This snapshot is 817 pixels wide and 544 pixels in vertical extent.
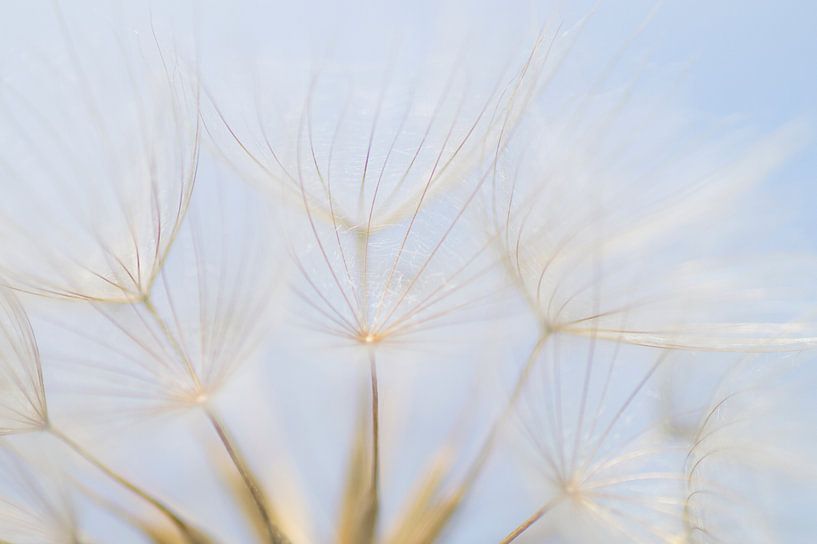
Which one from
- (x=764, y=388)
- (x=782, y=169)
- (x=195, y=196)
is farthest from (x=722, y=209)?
(x=195, y=196)

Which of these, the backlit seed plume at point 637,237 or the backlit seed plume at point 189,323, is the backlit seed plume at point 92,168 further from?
the backlit seed plume at point 637,237

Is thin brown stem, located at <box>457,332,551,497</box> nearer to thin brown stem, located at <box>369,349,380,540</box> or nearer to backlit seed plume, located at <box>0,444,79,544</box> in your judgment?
thin brown stem, located at <box>369,349,380,540</box>

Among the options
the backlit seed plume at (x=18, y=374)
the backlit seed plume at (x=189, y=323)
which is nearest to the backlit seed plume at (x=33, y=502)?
the backlit seed plume at (x=18, y=374)

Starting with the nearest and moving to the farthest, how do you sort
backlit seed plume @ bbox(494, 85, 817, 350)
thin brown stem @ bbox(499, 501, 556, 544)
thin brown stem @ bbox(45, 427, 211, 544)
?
thin brown stem @ bbox(45, 427, 211, 544) < thin brown stem @ bbox(499, 501, 556, 544) < backlit seed plume @ bbox(494, 85, 817, 350)

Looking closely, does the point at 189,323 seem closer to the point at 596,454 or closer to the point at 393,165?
the point at 393,165

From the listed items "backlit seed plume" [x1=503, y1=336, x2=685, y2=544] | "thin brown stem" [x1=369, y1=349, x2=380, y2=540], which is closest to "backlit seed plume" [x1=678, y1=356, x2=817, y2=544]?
"backlit seed plume" [x1=503, y1=336, x2=685, y2=544]
